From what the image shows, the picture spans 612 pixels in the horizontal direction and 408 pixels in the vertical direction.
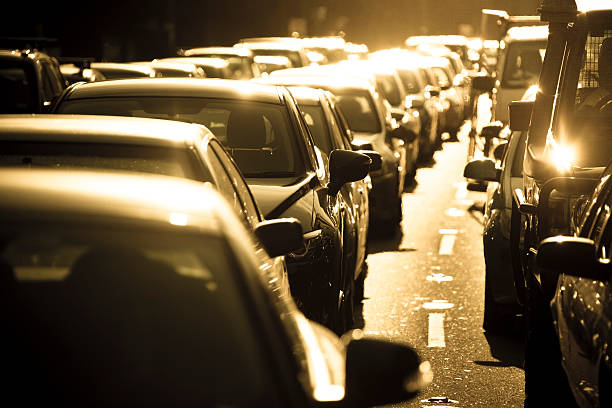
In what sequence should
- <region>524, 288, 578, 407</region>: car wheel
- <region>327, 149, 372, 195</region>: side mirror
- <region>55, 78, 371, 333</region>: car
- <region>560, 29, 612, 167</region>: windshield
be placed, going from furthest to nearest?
<region>327, 149, 372, 195</region>: side mirror, <region>560, 29, 612, 167</region>: windshield, <region>55, 78, 371, 333</region>: car, <region>524, 288, 578, 407</region>: car wheel

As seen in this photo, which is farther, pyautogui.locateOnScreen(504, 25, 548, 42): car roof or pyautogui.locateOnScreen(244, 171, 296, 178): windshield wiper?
pyautogui.locateOnScreen(504, 25, 548, 42): car roof

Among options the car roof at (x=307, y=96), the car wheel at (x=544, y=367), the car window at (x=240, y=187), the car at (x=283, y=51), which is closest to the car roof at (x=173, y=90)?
the car window at (x=240, y=187)

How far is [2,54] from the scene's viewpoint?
16062 mm

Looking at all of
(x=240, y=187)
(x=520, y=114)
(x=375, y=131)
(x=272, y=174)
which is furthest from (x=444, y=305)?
(x=240, y=187)

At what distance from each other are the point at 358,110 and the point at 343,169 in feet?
24.4

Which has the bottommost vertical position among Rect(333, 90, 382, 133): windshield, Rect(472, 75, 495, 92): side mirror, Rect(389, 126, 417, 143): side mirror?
Rect(472, 75, 495, 92): side mirror

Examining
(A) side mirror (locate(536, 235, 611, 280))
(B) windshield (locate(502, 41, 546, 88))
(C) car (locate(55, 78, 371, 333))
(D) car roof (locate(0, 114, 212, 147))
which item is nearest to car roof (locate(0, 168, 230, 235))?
(D) car roof (locate(0, 114, 212, 147))

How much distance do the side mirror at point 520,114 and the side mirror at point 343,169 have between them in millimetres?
1313

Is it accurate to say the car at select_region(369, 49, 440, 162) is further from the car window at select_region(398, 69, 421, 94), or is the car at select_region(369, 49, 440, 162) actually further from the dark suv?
the dark suv

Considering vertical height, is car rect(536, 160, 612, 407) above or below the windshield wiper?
above

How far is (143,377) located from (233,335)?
0.21 m

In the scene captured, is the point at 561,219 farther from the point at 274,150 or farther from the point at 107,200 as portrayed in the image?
the point at 107,200

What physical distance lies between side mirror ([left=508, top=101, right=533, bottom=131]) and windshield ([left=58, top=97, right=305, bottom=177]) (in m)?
1.84

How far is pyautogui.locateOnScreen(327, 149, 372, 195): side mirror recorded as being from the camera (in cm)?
926
